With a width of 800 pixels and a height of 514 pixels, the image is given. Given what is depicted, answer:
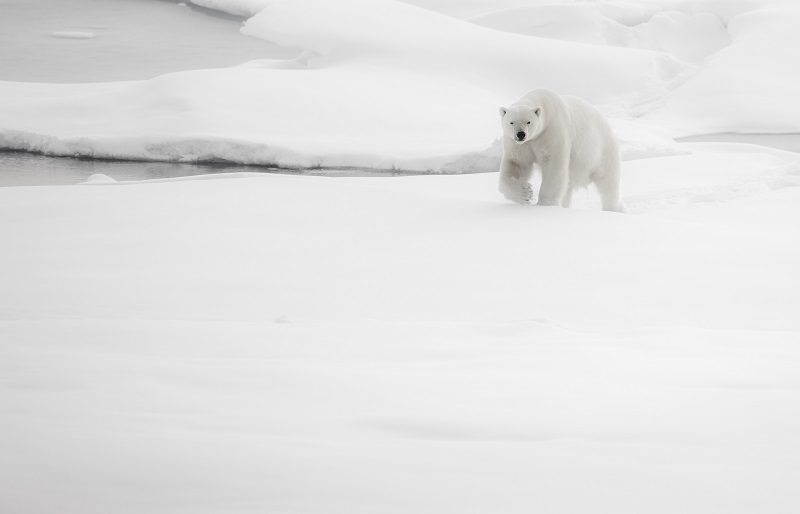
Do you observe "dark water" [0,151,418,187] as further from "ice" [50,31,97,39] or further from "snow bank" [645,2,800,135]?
"ice" [50,31,97,39]

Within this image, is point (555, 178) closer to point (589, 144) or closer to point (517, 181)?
point (517, 181)

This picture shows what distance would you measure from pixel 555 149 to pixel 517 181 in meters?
0.30

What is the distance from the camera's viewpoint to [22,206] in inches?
187

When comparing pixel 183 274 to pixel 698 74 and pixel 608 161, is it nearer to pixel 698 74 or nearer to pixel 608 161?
pixel 608 161

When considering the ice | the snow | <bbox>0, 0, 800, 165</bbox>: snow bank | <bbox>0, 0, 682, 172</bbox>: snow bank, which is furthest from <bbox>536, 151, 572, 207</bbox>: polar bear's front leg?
the ice

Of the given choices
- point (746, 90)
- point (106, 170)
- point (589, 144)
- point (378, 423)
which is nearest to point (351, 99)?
point (106, 170)

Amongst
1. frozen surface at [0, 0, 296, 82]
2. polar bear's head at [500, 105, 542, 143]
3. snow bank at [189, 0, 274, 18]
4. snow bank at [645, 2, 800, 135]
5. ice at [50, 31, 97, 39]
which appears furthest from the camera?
snow bank at [189, 0, 274, 18]

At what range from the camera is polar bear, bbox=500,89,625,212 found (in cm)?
461

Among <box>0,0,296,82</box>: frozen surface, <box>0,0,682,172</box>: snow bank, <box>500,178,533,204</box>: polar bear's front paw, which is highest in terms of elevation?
<box>0,0,296,82</box>: frozen surface

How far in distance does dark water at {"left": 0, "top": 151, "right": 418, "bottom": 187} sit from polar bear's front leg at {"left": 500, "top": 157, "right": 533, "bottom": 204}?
3.03 metres

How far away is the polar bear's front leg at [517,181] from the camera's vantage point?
16.3 feet

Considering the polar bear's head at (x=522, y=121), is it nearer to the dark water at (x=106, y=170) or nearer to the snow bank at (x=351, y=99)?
the snow bank at (x=351, y=99)

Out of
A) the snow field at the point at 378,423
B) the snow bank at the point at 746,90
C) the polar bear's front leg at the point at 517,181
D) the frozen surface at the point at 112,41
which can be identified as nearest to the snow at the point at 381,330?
the snow field at the point at 378,423

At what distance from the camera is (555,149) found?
15.8 ft
